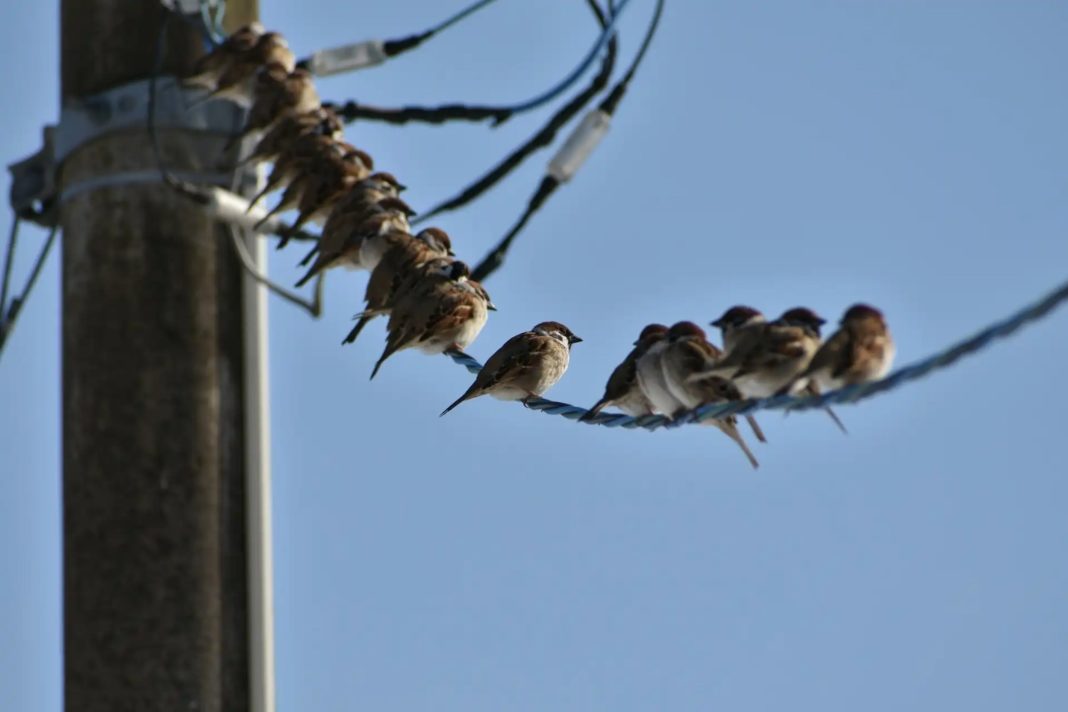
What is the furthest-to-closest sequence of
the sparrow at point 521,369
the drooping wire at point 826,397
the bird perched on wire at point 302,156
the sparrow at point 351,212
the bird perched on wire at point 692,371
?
the bird perched on wire at point 302,156 → the sparrow at point 351,212 → the sparrow at point 521,369 → the bird perched on wire at point 692,371 → the drooping wire at point 826,397

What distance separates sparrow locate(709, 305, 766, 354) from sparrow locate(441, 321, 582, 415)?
92cm

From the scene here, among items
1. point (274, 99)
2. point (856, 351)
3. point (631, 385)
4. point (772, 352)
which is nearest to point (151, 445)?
point (274, 99)

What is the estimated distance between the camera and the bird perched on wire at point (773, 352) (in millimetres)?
4656

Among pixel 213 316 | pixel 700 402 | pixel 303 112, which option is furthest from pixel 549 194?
pixel 700 402

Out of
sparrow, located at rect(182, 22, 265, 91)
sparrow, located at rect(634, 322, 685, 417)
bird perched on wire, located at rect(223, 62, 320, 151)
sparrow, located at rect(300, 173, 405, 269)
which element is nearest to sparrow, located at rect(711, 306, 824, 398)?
sparrow, located at rect(634, 322, 685, 417)

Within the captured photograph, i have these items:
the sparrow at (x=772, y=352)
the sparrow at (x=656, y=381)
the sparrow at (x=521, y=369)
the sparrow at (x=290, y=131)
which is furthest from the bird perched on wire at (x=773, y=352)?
the sparrow at (x=290, y=131)

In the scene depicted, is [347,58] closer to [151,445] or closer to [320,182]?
[320,182]

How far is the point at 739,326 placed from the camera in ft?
15.8

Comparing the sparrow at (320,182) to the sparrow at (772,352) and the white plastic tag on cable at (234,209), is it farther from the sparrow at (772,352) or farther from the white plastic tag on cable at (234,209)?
the sparrow at (772,352)

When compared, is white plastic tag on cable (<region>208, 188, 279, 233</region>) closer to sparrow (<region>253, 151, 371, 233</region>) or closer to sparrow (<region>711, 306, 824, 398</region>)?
sparrow (<region>253, 151, 371, 233</region>)

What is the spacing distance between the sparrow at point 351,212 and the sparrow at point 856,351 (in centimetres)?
229

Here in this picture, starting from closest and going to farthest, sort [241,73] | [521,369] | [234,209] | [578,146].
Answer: [521,369] → [234,209] → [241,73] → [578,146]

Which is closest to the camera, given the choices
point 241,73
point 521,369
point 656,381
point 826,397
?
point 826,397

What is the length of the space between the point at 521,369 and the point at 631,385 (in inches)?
21.0
